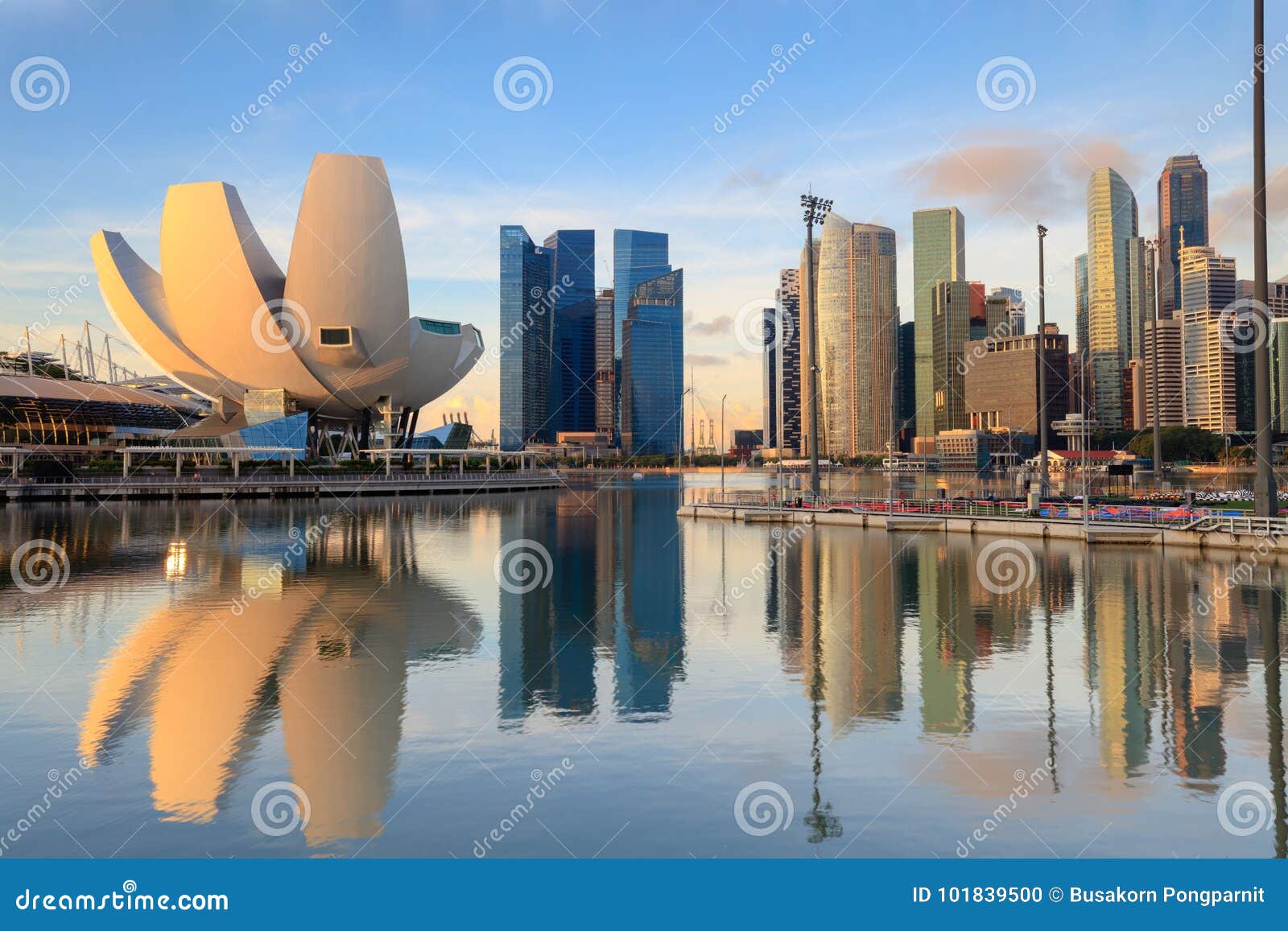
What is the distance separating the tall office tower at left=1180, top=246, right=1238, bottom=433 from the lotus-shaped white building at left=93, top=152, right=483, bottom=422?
4283 inches

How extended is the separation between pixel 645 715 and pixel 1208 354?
154 m

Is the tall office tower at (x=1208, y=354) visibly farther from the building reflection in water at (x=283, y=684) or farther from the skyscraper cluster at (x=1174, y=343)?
the building reflection in water at (x=283, y=684)

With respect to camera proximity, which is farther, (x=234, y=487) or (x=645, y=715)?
(x=234, y=487)

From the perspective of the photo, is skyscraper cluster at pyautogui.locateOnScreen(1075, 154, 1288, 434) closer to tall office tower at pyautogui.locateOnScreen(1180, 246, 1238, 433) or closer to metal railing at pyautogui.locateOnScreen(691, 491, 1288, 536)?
tall office tower at pyautogui.locateOnScreen(1180, 246, 1238, 433)

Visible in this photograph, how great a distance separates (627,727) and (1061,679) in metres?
5.62

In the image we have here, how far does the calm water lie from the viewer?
286 inches

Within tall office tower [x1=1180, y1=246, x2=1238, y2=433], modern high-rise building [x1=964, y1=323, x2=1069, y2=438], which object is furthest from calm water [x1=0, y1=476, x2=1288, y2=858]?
modern high-rise building [x1=964, y1=323, x2=1069, y2=438]

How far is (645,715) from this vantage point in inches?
408

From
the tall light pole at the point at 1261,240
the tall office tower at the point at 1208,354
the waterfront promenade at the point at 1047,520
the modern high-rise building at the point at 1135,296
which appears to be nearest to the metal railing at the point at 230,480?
the waterfront promenade at the point at 1047,520

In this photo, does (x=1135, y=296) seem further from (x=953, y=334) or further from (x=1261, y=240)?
(x=1261, y=240)

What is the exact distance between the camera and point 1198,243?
196 meters

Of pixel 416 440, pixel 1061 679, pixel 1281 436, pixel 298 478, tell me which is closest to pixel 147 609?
pixel 1061 679

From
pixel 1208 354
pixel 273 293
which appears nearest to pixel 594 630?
pixel 273 293

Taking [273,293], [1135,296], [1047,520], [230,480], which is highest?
[1135,296]
